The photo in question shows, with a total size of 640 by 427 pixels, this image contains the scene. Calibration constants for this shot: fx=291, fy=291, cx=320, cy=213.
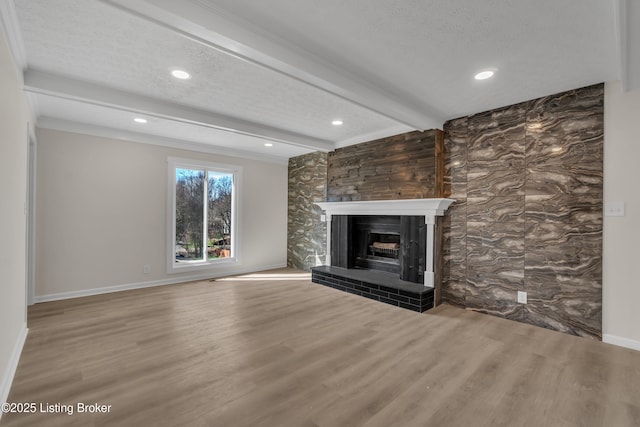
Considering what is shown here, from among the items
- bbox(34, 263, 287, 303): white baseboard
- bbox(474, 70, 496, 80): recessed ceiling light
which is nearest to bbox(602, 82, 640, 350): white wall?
bbox(474, 70, 496, 80): recessed ceiling light

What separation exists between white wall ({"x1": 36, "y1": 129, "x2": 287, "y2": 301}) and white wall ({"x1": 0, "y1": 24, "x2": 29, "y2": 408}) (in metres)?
1.38

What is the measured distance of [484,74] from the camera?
2.63 metres

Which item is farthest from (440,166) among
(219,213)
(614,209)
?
(219,213)

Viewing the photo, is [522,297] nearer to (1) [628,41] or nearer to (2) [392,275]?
(2) [392,275]

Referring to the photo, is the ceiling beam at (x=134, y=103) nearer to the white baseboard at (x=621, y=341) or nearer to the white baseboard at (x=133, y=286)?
the white baseboard at (x=133, y=286)

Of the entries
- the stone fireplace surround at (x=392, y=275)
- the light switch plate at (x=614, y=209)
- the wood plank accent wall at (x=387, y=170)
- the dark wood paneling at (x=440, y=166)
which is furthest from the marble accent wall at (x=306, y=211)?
the light switch plate at (x=614, y=209)

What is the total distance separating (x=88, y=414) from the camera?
1.73m

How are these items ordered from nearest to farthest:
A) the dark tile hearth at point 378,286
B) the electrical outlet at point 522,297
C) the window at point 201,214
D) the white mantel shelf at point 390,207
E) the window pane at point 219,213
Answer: the electrical outlet at point 522,297 → the dark tile hearth at point 378,286 → the white mantel shelf at point 390,207 → the window at point 201,214 → the window pane at point 219,213

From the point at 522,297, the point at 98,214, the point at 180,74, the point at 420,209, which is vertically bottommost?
the point at 522,297

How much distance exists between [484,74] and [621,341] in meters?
2.74

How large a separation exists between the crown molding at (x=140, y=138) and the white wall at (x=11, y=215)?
1.34 meters

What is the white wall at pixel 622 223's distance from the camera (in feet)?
8.56

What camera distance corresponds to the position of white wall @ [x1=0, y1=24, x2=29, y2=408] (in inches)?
74.7

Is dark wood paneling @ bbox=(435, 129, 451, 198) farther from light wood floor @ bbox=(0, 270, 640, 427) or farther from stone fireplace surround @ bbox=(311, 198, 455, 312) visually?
light wood floor @ bbox=(0, 270, 640, 427)
